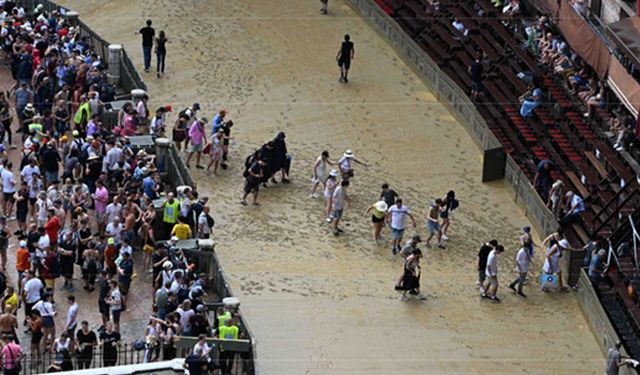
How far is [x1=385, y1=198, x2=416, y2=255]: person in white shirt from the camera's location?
42250 mm

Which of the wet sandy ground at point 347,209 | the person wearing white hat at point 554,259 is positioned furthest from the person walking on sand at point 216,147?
the person wearing white hat at point 554,259

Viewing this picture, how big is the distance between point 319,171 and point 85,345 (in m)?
11.2

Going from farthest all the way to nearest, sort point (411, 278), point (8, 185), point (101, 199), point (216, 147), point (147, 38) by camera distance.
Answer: point (147, 38), point (216, 147), point (8, 185), point (101, 199), point (411, 278)

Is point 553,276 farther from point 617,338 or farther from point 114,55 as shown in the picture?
point 114,55

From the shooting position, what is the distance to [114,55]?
50.0 meters

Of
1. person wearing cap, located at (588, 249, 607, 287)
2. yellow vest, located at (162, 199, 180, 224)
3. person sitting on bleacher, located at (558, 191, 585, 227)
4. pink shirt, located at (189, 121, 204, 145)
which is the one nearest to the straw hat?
person sitting on bleacher, located at (558, 191, 585, 227)

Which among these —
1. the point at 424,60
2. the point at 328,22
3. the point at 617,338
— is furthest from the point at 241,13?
the point at 617,338

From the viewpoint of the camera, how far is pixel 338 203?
4316 cm

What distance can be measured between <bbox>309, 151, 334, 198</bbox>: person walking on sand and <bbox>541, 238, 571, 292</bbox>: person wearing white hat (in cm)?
621

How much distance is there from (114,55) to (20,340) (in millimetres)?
14641

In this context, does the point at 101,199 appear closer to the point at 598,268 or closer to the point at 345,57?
the point at 598,268

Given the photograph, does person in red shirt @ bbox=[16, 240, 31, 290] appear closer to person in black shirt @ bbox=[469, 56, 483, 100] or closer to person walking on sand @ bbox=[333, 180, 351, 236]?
person walking on sand @ bbox=[333, 180, 351, 236]

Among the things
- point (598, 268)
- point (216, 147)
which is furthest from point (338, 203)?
point (598, 268)

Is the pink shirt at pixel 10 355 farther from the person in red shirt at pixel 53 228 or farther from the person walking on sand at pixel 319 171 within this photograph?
the person walking on sand at pixel 319 171
